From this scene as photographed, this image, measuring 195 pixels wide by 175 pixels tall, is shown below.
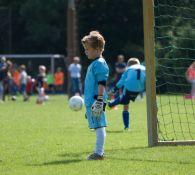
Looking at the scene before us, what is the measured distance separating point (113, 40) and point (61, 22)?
3.96 m

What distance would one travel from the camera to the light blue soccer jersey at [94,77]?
34.0 ft

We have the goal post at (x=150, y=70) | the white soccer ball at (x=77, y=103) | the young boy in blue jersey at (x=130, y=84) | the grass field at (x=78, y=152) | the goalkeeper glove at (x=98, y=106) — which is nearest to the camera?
the grass field at (x=78, y=152)

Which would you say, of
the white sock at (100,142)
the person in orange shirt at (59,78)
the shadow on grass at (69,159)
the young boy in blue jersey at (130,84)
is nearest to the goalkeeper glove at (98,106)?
the white sock at (100,142)

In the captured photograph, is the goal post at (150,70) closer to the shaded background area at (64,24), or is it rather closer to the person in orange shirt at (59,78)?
the person in orange shirt at (59,78)

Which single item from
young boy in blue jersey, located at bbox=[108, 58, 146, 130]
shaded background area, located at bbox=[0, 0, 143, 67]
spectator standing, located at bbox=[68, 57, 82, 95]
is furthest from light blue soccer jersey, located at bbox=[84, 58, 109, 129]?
shaded background area, located at bbox=[0, 0, 143, 67]

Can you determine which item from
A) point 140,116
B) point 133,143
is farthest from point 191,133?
point 140,116

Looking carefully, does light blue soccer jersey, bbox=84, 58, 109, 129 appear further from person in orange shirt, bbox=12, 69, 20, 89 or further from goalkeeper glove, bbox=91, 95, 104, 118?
person in orange shirt, bbox=12, 69, 20, 89

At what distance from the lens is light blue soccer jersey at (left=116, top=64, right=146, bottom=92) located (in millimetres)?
16328

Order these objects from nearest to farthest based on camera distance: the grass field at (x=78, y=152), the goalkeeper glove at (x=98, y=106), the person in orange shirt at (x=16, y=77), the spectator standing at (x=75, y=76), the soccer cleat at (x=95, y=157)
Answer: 1. the grass field at (x=78, y=152)
2. the goalkeeper glove at (x=98, y=106)
3. the soccer cleat at (x=95, y=157)
4. the spectator standing at (x=75, y=76)
5. the person in orange shirt at (x=16, y=77)

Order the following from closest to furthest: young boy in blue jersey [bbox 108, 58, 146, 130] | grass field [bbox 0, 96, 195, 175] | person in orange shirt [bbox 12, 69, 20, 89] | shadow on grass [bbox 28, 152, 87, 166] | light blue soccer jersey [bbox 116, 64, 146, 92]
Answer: grass field [bbox 0, 96, 195, 175] → shadow on grass [bbox 28, 152, 87, 166] → young boy in blue jersey [bbox 108, 58, 146, 130] → light blue soccer jersey [bbox 116, 64, 146, 92] → person in orange shirt [bbox 12, 69, 20, 89]

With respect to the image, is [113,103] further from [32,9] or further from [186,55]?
[32,9]

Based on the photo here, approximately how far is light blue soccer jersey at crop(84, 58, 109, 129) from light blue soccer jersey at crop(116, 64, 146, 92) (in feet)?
18.7

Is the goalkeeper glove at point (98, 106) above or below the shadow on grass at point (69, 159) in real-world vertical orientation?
above

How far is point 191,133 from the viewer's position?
14406 mm
